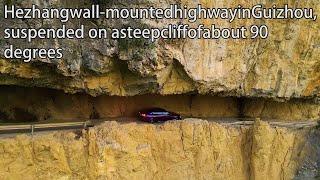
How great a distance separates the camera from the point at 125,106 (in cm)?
1744

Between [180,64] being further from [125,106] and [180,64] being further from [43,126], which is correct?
[43,126]

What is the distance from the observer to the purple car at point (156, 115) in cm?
1655

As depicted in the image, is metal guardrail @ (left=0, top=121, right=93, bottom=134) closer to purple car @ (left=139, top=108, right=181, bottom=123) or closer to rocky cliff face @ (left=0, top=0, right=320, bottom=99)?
rocky cliff face @ (left=0, top=0, right=320, bottom=99)

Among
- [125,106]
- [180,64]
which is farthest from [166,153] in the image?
[180,64]

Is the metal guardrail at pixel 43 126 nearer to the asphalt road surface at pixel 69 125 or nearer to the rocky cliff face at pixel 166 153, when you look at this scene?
the asphalt road surface at pixel 69 125

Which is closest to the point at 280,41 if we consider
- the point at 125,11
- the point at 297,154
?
the point at 297,154

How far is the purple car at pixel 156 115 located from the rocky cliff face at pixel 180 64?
1.14 meters

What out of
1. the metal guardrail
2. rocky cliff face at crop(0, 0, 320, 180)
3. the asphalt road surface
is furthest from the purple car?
the metal guardrail

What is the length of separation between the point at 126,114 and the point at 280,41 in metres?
6.01

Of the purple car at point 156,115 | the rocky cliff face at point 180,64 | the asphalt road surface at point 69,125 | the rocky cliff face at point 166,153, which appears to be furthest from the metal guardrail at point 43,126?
the purple car at point 156,115

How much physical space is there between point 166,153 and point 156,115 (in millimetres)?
1602

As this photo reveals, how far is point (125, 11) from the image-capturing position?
45.7ft

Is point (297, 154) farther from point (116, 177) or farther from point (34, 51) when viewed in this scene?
point (34, 51)

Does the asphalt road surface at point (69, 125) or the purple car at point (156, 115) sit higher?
the purple car at point (156, 115)
